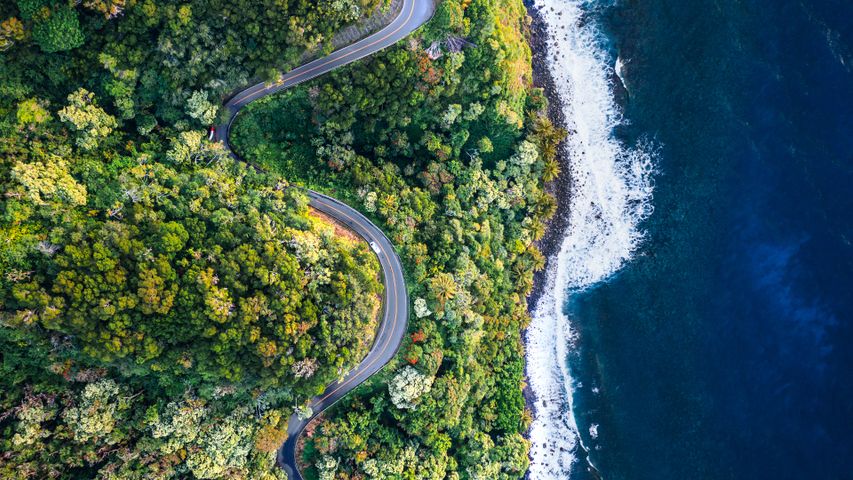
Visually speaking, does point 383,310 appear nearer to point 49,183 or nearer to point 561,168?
point 561,168

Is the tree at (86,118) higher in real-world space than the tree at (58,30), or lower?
lower

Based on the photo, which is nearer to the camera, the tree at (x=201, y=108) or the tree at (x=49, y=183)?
the tree at (x=49, y=183)

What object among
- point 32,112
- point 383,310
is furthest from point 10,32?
point 383,310

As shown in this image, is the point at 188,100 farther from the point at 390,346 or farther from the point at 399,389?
the point at 399,389

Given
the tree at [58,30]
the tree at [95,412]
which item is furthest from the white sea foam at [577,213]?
the tree at [58,30]

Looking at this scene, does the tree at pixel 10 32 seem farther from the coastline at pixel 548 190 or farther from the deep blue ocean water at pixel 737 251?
the deep blue ocean water at pixel 737 251

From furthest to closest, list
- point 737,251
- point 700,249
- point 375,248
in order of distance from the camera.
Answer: point 700,249 < point 737,251 < point 375,248
